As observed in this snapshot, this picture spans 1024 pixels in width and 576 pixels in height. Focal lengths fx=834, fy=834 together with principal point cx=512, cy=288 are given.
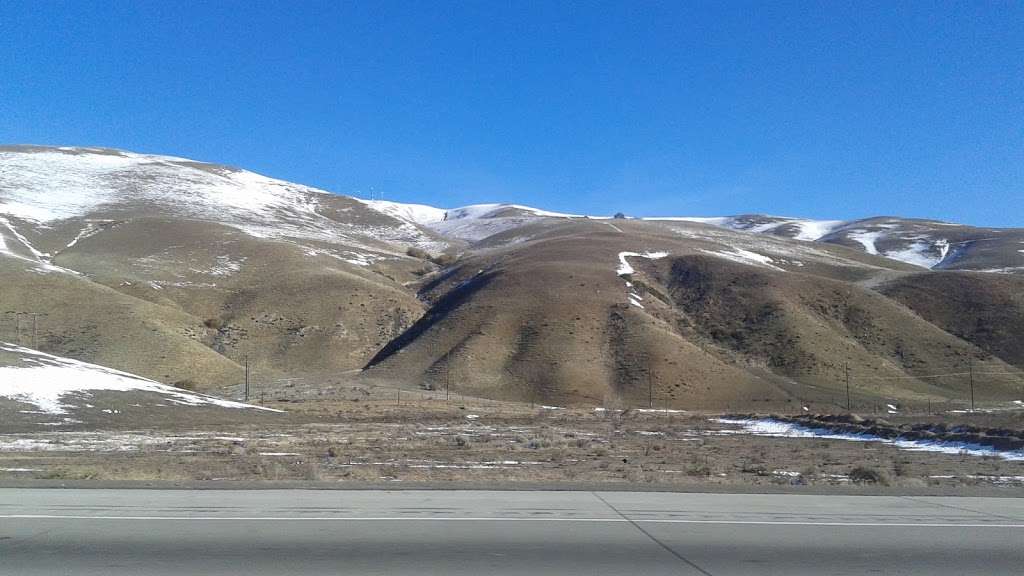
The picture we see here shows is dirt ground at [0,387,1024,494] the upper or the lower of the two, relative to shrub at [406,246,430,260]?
lower

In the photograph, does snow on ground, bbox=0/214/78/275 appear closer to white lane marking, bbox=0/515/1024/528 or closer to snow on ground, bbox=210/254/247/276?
snow on ground, bbox=210/254/247/276

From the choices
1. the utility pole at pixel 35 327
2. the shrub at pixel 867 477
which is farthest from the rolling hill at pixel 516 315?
the shrub at pixel 867 477

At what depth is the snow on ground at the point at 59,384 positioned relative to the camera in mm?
41844

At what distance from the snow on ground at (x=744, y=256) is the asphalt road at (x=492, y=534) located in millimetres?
116787

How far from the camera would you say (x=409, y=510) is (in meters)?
14.2

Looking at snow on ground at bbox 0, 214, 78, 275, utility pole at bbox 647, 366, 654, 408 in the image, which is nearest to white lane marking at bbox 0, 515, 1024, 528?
utility pole at bbox 647, 366, 654, 408

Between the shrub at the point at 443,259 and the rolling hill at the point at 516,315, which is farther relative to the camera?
the shrub at the point at 443,259

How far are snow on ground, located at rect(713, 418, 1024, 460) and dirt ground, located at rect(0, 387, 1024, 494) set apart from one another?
1271 mm

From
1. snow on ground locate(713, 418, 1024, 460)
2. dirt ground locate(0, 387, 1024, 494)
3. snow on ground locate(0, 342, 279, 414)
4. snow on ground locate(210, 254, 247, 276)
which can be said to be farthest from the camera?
snow on ground locate(210, 254, 247, 276)

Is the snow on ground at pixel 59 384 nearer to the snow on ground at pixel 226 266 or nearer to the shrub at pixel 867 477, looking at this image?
the shrub at pixel 867 477

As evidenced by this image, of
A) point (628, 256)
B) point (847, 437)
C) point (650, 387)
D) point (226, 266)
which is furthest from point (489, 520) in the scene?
point (226, 266)

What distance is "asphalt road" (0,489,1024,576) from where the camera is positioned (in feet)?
33.2

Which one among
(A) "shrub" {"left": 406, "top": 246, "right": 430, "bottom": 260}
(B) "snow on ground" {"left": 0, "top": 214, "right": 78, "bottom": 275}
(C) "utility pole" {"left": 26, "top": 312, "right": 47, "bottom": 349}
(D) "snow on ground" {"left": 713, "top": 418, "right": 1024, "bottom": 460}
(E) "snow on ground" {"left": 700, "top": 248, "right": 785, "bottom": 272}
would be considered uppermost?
(A) "shrub" {"left": 406, "top": 246, "right": 430, "bottom": 260}

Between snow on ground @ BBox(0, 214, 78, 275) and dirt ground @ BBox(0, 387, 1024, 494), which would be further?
snow on ground @ BBox(0, 214, 78, 275)
